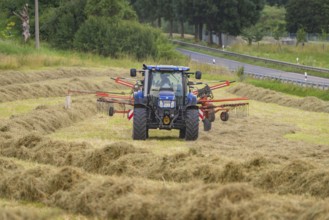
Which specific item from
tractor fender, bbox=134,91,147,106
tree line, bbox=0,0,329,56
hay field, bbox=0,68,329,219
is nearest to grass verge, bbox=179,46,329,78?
tree line, bbox=0,0,329,56

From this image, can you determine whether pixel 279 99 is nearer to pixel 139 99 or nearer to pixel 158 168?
pixel 139 99

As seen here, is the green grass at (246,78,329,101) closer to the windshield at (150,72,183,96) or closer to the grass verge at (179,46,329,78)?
the grass verge at (179,46,329,78)

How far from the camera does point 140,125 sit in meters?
22.9

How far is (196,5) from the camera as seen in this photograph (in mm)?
94688

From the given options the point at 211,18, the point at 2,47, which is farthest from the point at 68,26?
the point at 211,18

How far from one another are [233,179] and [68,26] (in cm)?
5289

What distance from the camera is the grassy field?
38.1ft

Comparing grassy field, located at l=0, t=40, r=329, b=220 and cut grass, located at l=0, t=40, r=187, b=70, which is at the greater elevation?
grassy field, located at l=0, t=40, r=329, b=220

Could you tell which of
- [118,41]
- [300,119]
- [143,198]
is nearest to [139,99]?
[300,119]

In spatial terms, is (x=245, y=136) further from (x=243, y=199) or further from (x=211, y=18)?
(x=211, y=18)

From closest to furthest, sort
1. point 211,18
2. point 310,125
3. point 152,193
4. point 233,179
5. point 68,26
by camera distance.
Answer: point 152,193
point 233,179
point 310,125
point 68,26
point 211,18

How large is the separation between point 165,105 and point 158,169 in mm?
7481

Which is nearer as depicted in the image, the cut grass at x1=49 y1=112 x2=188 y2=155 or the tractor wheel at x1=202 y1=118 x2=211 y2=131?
the cut grass at x1=49 y1=112 x2=188 y2=155

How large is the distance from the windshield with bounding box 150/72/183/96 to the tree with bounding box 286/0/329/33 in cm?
6955
